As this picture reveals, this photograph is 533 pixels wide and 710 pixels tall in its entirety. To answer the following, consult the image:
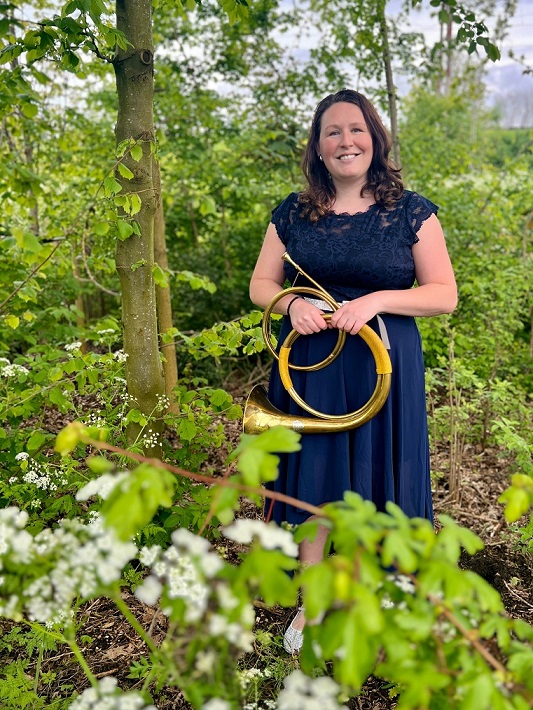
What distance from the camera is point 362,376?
2.25 meters

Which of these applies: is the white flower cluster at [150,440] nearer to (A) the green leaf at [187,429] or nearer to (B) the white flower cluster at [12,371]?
(A) the green leaf at [187,429]

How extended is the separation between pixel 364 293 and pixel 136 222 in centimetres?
96

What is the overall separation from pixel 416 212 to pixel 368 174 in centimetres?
25

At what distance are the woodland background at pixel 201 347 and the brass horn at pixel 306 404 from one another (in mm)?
294

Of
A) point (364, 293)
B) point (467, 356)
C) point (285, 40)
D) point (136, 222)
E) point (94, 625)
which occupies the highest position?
point (285, 40)

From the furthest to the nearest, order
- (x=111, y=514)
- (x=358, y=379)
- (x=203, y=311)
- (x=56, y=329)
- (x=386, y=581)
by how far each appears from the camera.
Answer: (x=203, y=311)
(x=56, y=329)
(x=358, y=379)
(x=386, y=581)
(x=111, y=514)

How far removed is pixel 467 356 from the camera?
4.83m

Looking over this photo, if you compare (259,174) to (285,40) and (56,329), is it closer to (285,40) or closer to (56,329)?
(285,40)

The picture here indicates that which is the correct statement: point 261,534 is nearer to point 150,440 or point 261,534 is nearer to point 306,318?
point 306,318

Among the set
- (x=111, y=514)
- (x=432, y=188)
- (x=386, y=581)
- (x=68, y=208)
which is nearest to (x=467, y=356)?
(x=432, y=188)

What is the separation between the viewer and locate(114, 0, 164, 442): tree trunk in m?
2.51

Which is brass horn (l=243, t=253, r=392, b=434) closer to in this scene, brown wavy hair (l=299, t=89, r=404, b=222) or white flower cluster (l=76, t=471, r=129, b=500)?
brown wavy hair (l=299, t=89, r=404, b=222)

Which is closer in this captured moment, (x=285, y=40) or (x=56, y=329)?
(x=56, y=329)

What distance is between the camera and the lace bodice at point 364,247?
2.19 meters
